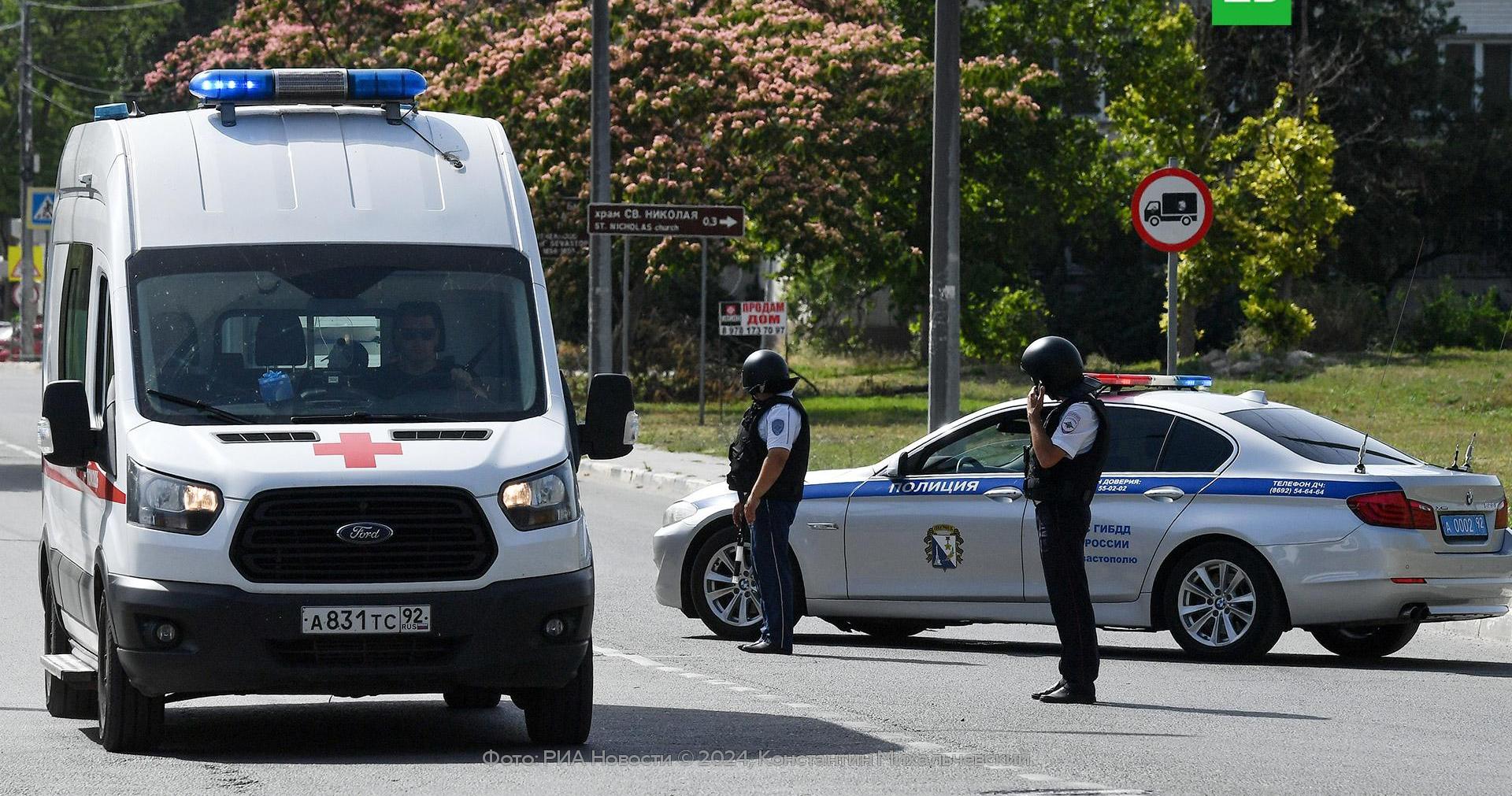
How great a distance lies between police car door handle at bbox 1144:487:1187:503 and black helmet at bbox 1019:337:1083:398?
6.45 feet

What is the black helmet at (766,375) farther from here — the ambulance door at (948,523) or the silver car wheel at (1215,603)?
the silver car wheel at (1215,603)

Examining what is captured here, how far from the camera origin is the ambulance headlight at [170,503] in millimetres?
7703

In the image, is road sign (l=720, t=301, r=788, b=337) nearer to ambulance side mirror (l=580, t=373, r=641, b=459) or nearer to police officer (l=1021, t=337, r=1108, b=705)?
police officer (l=1021, t=337, r=1108, b=705)

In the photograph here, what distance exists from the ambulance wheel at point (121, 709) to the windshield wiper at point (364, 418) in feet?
3.33

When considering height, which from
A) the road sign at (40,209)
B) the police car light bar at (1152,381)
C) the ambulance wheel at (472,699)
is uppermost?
the road sign at (40,209)

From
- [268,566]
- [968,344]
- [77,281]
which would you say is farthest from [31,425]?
[268,566]

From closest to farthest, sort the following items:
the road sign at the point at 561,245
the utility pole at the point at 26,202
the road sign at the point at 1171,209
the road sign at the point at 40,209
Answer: the road sign at the point at 1171,209 < the road sign at the point at 561,245 < the road sign at the point at 40,209 < the utility pole at the point at 26,202

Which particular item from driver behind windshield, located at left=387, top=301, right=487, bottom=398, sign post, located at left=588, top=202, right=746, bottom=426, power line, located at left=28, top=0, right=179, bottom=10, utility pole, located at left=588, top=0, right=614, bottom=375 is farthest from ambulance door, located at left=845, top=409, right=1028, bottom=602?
power line, located at left=28, top=0, right=179, bottom=10

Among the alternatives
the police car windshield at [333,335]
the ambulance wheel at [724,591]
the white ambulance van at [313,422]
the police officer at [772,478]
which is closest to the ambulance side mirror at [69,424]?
the white ambulance van at [313,422]

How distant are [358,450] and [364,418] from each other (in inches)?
14.9

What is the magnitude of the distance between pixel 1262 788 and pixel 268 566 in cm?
362

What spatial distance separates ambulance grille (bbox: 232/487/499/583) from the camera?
771 cm

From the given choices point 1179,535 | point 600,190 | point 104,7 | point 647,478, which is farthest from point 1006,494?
point 104,7

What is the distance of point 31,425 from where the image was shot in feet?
107
